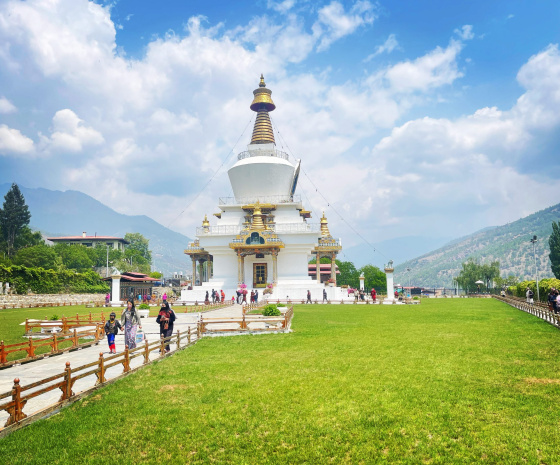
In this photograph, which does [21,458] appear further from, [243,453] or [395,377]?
[395,377]

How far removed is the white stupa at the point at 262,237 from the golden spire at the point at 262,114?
0.14m

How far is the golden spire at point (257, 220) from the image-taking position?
4885 cm

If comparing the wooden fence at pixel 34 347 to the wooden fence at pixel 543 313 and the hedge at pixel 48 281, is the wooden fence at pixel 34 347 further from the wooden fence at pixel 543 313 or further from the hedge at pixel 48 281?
the hedge at pixel 48 281

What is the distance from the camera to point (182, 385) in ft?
33.3

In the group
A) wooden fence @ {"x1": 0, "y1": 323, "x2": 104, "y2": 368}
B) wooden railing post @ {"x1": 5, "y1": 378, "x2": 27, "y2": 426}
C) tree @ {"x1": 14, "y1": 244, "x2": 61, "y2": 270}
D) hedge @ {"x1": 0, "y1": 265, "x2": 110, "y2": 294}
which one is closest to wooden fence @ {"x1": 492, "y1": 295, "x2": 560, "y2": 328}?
wooden fence @ {"x1": 0, "y1": 323, "x2": 104, "y2": 368}

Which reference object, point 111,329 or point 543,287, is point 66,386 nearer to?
point 111,329

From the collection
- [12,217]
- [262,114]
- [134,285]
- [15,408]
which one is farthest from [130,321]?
[12,217]

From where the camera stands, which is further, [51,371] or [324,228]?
[324,228]

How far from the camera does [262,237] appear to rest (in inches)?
1874

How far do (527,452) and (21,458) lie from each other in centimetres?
713

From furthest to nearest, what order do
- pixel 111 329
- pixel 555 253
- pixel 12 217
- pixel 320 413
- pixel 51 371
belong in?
pixel 12 217 < pixel 555 253 < pixel 111 329 < pixel 51 371 < pixel 320 413

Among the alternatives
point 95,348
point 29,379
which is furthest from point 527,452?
point 95,348

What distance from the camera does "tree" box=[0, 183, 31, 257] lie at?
68312 mm

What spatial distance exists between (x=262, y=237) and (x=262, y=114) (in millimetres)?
19249
